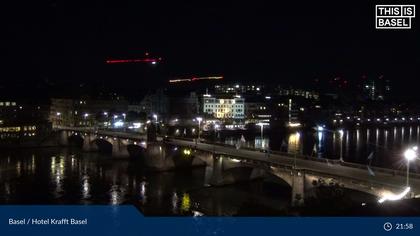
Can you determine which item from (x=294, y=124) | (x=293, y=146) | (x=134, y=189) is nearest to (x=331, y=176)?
(x=134, y=189)

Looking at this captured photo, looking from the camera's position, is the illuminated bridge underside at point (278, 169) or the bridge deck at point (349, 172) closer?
the bridge deck at point (349, 172)

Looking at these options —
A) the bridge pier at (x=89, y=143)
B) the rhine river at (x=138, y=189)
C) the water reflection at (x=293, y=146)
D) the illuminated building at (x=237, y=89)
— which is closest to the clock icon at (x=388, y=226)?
the rhine river at (x=138, y=189)

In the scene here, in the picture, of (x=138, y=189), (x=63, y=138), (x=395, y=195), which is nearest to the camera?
(x=395, y=195)

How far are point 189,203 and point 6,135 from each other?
126ft

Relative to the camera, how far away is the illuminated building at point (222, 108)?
95.0 meters

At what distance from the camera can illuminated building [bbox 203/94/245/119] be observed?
312ft

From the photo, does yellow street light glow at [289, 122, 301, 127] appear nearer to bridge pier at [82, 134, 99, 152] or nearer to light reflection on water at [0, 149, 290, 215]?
bridge pier at [82, 134, 99, 152]

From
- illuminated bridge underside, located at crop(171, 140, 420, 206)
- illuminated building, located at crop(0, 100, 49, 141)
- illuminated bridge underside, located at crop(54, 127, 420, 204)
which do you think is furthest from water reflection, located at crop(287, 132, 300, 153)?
illuminated building, located at crop(0, 100, 49, 141)

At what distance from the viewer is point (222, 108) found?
9556 centimetres

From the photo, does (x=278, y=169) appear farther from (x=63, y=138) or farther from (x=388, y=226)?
(x=63, y=138)

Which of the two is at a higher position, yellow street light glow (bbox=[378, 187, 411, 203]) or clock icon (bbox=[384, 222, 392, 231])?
clock icon (bbox=[384, 222, 392, 231])

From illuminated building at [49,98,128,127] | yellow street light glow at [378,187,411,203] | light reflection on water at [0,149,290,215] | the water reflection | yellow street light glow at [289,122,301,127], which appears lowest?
light reflection on water at [0,149,290,215]

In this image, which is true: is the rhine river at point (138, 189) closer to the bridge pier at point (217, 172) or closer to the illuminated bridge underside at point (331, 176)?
the bridge pier at point (217, 172)

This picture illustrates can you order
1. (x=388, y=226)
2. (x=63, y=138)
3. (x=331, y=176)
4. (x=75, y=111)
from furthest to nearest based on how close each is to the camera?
(x=75, y=111) < (x=63, y=138) < (x=331, y=176) < (x=388, y=226)
